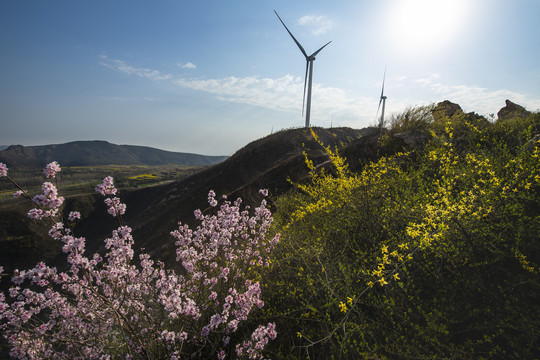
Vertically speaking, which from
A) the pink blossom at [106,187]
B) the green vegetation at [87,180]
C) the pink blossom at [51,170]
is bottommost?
the green vegetation at [87,180]

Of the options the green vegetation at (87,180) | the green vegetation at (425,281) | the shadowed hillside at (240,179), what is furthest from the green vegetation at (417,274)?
the green vegetation at (87,180)

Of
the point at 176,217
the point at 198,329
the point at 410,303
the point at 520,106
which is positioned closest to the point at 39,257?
the point at 176,217

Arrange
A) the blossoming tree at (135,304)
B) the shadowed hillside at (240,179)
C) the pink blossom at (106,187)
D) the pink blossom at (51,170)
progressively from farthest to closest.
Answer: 1. the shadowed hillside at (240,179)
2. the pink blossom at (106,187)
3. the blossoming tree at (135,304)
4. the pink blossom at (51,170)

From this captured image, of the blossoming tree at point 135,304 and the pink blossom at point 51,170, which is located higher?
the pink blossom at point 51,170

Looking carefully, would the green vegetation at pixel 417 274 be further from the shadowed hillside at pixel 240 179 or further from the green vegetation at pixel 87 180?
the green vegetation at pixel 87 180

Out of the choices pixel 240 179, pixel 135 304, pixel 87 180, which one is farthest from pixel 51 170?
pixel 87 180

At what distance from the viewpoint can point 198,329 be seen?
12.6 ft

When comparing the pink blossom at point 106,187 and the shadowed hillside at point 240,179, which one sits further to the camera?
the shadowed hillside at point 240,179

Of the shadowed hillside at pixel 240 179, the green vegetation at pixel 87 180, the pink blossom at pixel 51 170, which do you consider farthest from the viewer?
the green vegetation at pixel 87 180

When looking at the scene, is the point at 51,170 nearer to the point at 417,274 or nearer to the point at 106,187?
the point at 106,187

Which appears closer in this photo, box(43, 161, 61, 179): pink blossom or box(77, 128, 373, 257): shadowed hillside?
box(43, 161, 61, 179): pink blossom

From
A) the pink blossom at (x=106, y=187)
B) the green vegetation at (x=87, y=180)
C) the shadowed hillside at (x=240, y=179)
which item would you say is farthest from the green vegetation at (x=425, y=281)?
the green vegetation at (x=87, y=180)

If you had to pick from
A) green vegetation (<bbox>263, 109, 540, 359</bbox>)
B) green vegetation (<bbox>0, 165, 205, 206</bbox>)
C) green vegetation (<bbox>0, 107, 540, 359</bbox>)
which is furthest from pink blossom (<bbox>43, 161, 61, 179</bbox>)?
green vegetation (<bbox>0, 165, 205, 206</bbox>)

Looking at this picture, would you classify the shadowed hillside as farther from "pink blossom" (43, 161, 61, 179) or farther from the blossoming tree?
"pink blossom" (43, 161, 61, 179)
